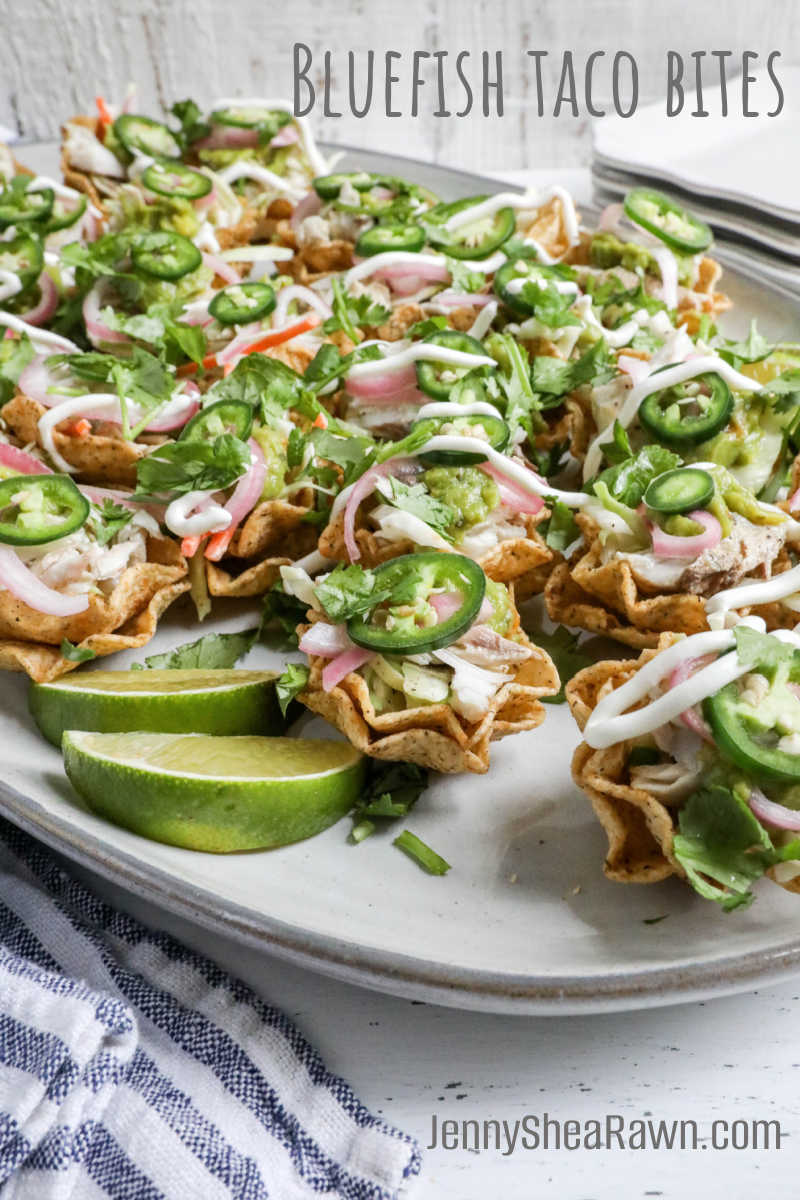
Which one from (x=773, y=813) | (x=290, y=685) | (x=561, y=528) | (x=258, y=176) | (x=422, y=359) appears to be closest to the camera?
(x=773, y=813)

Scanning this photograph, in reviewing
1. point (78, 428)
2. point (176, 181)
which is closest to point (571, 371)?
point (78, 428)

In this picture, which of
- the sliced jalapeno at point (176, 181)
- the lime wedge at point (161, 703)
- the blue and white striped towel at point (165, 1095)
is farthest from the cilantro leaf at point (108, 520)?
the sliced jalapeno at point (176, 181)

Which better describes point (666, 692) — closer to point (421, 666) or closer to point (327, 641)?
point (421, 666)

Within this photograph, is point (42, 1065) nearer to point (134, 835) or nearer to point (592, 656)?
point (134, 835)

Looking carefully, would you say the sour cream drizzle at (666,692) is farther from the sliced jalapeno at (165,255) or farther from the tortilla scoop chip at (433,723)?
the sliced jalapeno at (165,255)

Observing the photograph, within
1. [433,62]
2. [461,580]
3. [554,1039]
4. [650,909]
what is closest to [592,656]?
[461,580]

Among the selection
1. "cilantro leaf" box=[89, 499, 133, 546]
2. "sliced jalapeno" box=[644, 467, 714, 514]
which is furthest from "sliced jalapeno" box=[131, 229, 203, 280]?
"sliced jalapeno" box=[644, 467, 714, 514]

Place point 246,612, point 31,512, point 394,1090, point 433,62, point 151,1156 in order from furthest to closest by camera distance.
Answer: point 433,62 → point 246,612 → point 31,512 → point 394,1090 → point 151,1156
